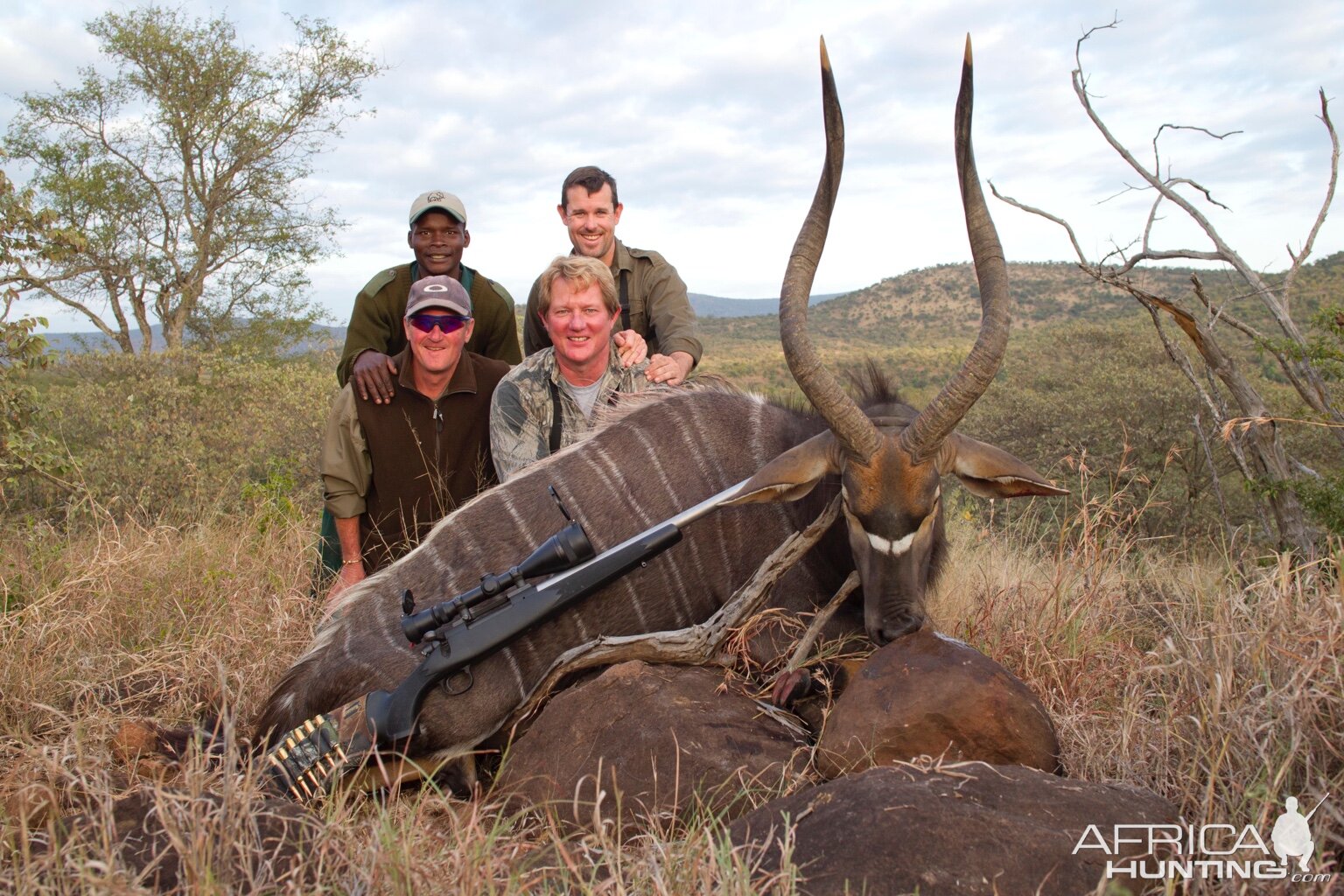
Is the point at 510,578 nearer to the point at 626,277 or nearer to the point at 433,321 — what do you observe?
the point at 433,321

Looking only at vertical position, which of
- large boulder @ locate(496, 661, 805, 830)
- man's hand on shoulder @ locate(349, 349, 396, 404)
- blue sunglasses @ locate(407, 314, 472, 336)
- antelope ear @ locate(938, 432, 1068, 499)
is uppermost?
blue sunglasses @ locate(407, 314, 472, 336)

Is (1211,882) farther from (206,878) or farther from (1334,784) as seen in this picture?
(206,878)

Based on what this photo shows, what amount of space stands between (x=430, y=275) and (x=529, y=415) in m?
1.42

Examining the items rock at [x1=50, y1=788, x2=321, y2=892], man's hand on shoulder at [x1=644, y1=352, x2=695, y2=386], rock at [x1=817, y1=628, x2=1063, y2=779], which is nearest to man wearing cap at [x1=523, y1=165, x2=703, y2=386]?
man's hand on shoulder at [x1=644, y1=352, x2=695, y2=386]

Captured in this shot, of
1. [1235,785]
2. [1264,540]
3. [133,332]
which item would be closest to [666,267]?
[1235,785]

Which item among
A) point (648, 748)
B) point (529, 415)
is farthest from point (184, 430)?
point (648, 748)

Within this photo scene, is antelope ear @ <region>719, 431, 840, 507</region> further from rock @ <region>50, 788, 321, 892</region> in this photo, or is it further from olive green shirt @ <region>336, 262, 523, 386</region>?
olive green shirt @ <region>336, 262, 523, 386</region>

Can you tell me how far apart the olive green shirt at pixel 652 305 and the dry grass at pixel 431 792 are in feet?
5.80

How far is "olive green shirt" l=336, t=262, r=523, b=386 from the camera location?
5.15 metres

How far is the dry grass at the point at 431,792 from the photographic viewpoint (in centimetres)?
198

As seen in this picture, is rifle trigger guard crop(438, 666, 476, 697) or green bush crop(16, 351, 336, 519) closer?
rifle trigger guard crop(438, 666, 476, 697)

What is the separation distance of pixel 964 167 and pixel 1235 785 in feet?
6.39
